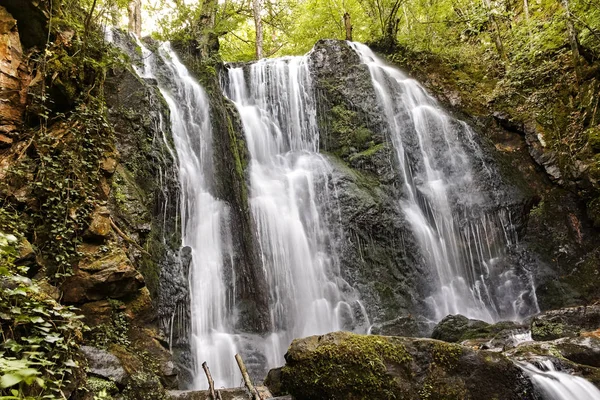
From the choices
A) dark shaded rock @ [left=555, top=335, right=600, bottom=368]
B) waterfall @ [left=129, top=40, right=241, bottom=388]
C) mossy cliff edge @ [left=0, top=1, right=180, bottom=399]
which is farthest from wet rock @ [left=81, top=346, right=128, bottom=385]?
dark shaded rock @ [left=555, top=335, right=600, bottom=368]

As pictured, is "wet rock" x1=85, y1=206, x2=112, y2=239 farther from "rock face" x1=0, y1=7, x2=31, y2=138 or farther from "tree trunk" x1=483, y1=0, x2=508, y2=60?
"tree trunk" x1=483, y1=0, x2=508, y2=60

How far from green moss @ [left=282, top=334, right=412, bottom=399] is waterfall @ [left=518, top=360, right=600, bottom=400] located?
162 cm

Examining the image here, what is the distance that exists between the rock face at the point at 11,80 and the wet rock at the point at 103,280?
206 cm

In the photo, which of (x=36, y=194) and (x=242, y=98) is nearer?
(x=36, y=194)

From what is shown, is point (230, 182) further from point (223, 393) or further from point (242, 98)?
point (223, 393)

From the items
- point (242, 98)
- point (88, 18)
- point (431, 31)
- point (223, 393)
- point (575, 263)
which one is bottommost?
point (223, 393)

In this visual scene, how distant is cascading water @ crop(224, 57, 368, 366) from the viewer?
920 centimetres

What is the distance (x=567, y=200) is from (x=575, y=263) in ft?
5.84

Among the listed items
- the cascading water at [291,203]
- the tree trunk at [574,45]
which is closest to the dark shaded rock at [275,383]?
the cascading water at [291,203]

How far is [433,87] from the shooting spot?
48.7 ft

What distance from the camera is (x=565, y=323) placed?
753 cm

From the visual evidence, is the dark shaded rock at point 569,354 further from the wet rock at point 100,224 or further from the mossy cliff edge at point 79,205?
the wet rock at point 100,224

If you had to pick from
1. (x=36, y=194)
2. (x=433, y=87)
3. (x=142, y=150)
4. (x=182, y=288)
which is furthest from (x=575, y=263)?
(x=36, y=194)

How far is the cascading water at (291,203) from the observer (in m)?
9.20
